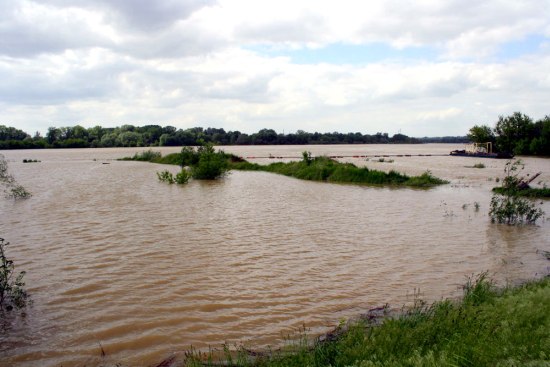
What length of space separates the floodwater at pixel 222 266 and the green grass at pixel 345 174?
7.22 metres

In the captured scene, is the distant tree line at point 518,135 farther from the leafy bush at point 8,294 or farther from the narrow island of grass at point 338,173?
the leafy bush at point 8,294

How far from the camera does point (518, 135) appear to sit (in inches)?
2370

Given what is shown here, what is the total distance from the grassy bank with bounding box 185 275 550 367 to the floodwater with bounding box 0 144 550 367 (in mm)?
1022

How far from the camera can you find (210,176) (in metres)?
33.0

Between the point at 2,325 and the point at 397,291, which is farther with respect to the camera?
the point at 397,291

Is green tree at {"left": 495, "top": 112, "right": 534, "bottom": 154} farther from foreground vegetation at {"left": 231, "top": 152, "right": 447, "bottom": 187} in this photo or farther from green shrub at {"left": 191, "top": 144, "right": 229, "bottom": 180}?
green shrub at {"left": 191, "top": 144, "right": 229, "bottom": 180}

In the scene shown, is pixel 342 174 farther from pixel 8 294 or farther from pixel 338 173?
pixel 8 294

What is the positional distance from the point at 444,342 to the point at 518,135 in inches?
2528

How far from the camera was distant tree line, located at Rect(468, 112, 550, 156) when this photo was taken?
182 feet

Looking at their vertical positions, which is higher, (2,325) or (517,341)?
(517,341)

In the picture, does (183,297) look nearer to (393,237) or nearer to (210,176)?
(393,237)

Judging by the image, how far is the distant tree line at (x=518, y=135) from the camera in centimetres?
5544

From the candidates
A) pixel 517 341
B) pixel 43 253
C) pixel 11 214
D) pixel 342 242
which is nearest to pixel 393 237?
pixel 342 242

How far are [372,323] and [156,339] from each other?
327 cm
